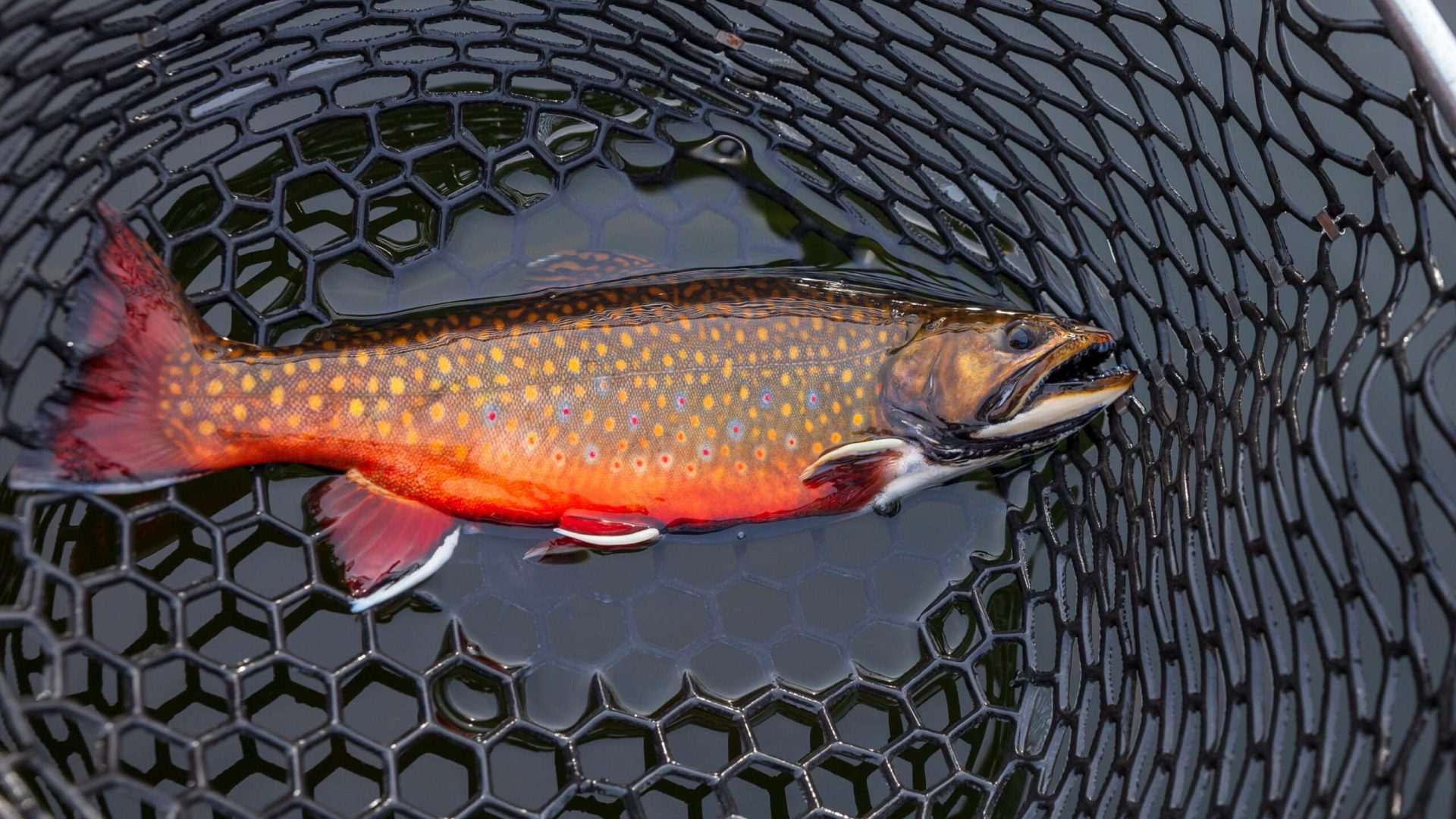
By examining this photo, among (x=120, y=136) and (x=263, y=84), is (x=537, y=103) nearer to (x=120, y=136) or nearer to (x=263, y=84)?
(x=263, y=84)

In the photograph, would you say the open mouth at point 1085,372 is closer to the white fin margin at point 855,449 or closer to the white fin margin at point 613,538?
the white fin margin at point 855,449

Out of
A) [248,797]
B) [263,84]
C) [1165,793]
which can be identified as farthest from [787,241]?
[248,797]

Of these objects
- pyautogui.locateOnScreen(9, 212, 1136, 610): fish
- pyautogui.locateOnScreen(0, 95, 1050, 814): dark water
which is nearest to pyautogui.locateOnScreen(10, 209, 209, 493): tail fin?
pyautogui.locateOnScreen(9, 212, 1136, 610): fish

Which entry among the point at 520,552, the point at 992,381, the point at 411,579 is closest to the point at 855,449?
the point at 992,381

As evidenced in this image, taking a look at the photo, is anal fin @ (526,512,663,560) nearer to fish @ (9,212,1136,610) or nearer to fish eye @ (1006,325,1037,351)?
fish @ (9,212,1136,610)

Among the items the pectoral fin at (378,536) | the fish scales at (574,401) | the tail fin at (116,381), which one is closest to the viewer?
the tail fin at (116,381)

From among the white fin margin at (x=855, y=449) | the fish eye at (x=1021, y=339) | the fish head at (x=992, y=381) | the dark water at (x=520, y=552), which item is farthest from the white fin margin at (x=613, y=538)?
the fish eye at (x=1021, y=339)
